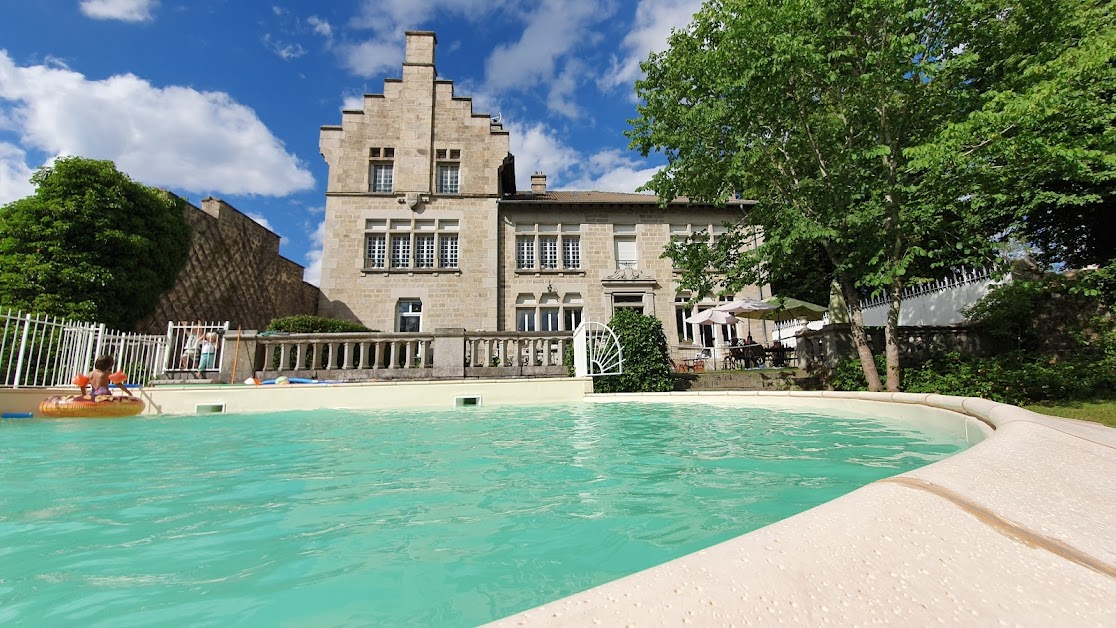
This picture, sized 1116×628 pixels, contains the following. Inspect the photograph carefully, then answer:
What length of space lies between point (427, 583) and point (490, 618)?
42cm

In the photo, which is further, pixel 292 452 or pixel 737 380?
pixel 737 380

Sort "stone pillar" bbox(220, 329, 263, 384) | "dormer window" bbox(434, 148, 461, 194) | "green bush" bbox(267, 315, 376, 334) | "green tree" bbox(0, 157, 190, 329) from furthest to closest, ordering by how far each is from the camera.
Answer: "dormer window" bbox(434, 148, 461, 194) → "green bush" bbox(267, 315, 376, 334) → "green tree" bbox(0, 157, 190, 329) → "stone pillar" bbox(220, 329, 263, 384)

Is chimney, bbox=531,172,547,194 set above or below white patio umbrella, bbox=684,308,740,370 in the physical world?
above

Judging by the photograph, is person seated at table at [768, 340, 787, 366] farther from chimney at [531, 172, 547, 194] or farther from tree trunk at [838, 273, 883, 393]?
chimney at [531, 172, 547, 194]

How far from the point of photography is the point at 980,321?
10.8 meters

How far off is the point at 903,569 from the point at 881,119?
10.6 meters

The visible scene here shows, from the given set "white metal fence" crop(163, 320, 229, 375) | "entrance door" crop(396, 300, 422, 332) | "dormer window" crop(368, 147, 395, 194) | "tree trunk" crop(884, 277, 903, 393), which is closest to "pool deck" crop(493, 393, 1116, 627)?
"tree trunk" crop(884, 277, 903, 393)

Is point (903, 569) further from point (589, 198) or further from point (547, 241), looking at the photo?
point (589, 198)

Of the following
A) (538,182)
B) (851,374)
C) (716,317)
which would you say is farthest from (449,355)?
(538,182)

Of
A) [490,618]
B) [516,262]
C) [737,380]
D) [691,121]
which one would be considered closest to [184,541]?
[490,618]

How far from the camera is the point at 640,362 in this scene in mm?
10867

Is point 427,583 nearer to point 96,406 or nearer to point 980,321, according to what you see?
point 96,406

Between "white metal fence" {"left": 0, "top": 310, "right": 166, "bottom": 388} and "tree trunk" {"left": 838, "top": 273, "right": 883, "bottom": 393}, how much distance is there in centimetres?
1459

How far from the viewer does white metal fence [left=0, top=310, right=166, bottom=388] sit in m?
8.51
